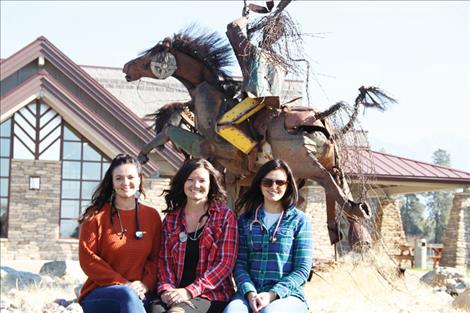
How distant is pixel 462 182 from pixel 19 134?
1107 cm

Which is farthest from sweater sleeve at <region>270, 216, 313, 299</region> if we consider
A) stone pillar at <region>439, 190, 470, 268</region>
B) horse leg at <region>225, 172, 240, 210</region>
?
stone pillar at <region>439, 190, 470, 268</region>

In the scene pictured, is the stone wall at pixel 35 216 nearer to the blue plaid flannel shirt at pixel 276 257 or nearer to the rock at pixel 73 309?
the rock at pixel 73 309

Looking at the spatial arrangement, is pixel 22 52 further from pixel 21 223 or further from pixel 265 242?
pixel 265 242

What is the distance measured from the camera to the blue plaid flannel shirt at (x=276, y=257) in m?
4.39

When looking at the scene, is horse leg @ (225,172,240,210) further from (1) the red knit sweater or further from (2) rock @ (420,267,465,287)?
(1) the red knit sweater

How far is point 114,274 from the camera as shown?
4379 mm

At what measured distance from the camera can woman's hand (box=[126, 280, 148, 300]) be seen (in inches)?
170

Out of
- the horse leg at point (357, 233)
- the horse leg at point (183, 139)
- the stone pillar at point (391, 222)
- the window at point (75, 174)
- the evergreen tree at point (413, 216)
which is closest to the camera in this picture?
the horse leg at point (357, 233)

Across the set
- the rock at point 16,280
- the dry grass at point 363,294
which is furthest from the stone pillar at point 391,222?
the rock at point 16,280

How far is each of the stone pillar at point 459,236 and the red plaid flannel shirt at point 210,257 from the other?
48.4ft

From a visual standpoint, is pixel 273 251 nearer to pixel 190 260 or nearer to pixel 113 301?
pixel 190 260

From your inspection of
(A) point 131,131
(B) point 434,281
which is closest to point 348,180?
(B) point 434,281

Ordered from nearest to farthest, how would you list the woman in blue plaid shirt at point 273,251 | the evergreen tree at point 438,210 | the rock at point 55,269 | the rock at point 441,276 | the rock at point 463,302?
the woman in blue plaid shirt at point 273,251 < the rock at point 463,302 < the rock at point 441,276 < the rock at point 55,269 < the evergreen tree at point 438,210

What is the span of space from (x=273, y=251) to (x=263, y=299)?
0.32 m
